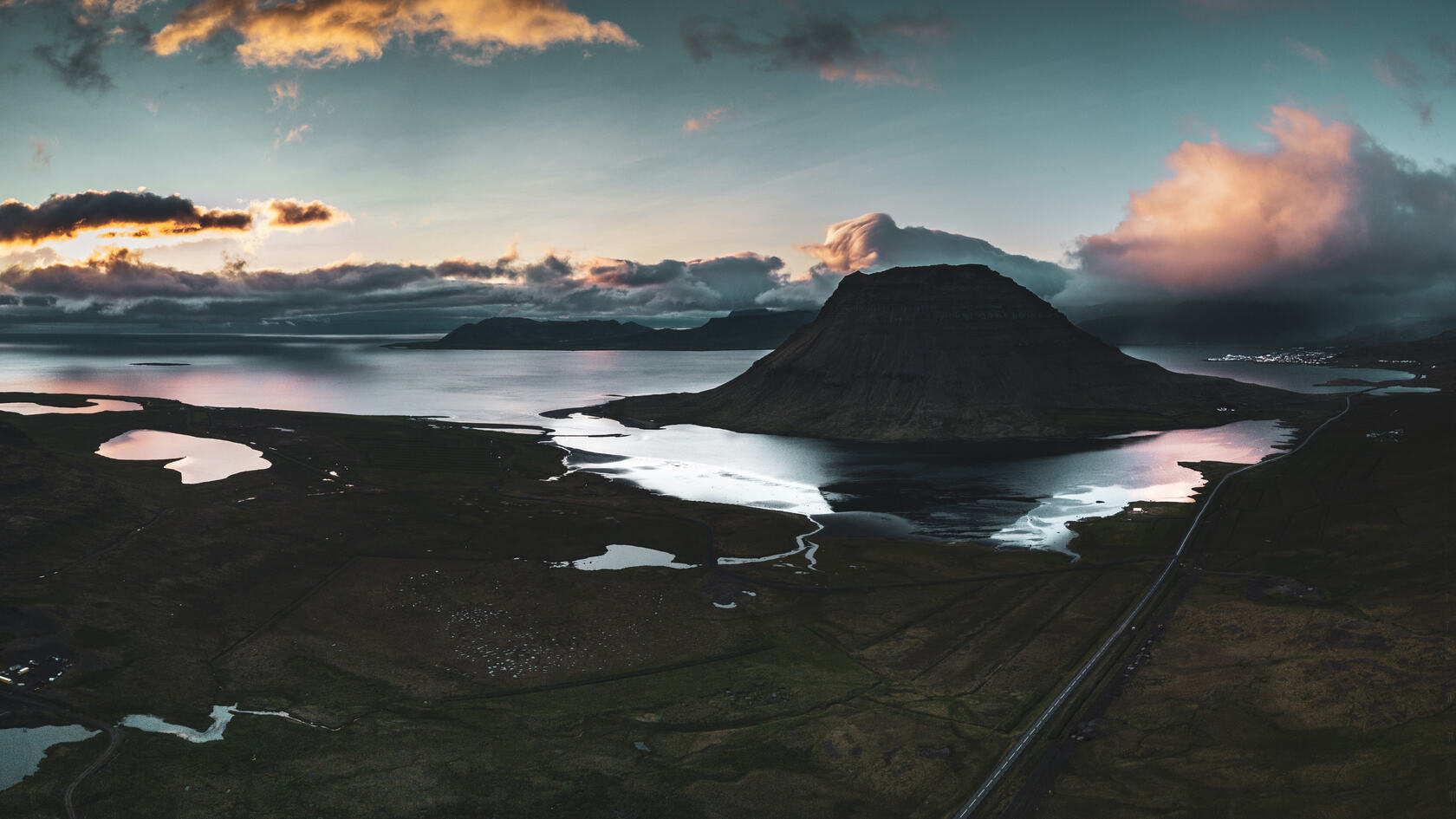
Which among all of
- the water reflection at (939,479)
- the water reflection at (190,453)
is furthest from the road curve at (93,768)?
the water reflection at (190,453)

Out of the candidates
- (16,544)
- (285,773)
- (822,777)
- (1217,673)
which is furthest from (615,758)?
(16,544)

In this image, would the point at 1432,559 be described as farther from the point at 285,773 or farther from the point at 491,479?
the point at 491,479

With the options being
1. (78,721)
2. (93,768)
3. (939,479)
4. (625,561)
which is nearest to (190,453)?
(625,561)

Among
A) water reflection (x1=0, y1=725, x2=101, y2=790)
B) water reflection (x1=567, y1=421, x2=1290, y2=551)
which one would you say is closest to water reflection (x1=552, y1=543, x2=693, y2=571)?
water reflection (x1=567, y1=421, x2=1290, y2=551)

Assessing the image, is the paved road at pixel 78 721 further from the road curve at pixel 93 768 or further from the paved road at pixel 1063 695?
the paved road at pixel 1063 695

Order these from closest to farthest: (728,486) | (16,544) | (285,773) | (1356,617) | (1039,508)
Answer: (285,773)
(1356,617)
(16,544)
(1039,508)
(728,486)

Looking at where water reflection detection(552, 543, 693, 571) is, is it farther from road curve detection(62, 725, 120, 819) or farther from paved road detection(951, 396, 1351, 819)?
road curve detection(62, 725, 120, 819)
